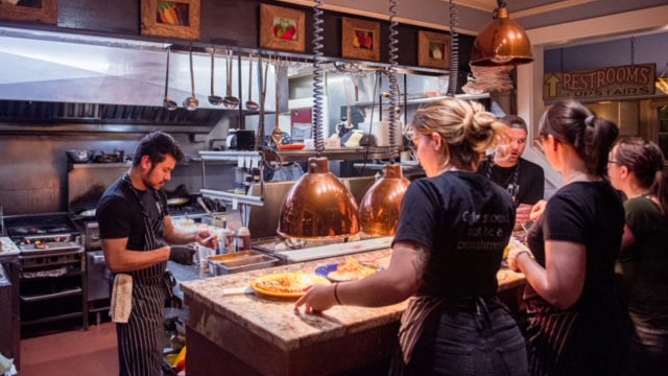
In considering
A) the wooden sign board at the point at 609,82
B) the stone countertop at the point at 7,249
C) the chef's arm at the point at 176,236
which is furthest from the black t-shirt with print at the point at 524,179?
the stone countertop at the point at 7,249

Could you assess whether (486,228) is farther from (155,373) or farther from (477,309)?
(155,373)

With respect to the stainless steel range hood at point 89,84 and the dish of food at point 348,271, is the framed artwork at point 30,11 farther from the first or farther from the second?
the stainless steel range hood at point 89,84

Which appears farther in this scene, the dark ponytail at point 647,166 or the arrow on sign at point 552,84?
the arrow on sign at point 552,84

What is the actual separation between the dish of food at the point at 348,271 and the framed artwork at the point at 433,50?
2298 millimetres

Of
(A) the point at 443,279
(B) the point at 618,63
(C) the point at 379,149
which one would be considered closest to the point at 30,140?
(C) the point at 379,149

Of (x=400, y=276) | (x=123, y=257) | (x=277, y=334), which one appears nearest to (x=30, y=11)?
(x=123, y=257)

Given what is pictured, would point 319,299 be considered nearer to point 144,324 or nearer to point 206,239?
point 144,324

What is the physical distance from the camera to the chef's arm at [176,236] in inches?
146

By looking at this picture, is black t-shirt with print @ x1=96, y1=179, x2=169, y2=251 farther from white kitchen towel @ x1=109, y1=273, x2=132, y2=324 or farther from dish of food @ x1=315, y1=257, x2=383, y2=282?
dish of food @ x1=315, y1=257, x2=383, y2=282

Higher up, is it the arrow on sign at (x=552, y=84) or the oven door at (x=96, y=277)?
the arrow on sign at (x=552, y=84)

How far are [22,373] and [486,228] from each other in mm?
4389

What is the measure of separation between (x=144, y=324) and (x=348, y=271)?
50.8 inches

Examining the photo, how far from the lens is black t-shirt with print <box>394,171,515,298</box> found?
1.76 m

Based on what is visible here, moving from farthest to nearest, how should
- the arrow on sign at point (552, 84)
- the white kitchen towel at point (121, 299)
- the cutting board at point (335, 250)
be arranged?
1. the arrow on sign at point (552, 84)
2. the cutting board at point (335, 250)
3. the white kitchen towel at point (121, 299)
